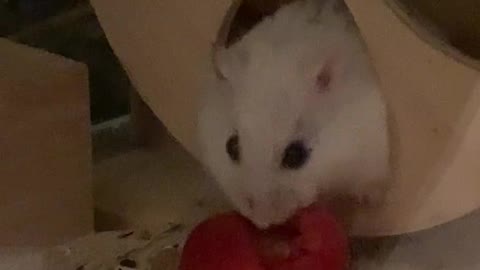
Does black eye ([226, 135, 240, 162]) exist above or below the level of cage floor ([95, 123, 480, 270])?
above

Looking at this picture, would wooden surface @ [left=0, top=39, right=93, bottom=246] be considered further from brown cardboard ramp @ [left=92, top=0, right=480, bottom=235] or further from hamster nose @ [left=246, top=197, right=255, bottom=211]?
hamster nose @ [left=246, top=197, right=255, bottom=211]

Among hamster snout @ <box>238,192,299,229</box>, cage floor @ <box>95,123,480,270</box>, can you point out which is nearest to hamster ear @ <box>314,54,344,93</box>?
hamster snout @ <box>238,192,299,229</box>

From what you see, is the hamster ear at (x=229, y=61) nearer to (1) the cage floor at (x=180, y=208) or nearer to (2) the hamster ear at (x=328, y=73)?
(2) the hamster ear at (x=328, y=73)

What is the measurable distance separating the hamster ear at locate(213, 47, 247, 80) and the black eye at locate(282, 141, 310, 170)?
90 millimetres

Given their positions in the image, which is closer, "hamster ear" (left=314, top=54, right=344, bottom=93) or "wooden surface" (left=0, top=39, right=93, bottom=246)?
"hamster ear" (left=314, top=54, right=344, bottom=93)

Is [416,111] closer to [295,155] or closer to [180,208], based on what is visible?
[295,155]

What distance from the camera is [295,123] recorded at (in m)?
0.87

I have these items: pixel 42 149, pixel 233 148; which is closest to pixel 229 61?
pixel 233 148

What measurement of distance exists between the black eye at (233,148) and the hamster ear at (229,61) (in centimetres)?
6

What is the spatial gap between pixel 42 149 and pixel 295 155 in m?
0.32

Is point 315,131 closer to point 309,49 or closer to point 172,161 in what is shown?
point 309,49

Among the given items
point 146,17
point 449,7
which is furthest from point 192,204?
point 449,7

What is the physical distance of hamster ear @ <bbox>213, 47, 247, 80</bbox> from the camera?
90 centimetres

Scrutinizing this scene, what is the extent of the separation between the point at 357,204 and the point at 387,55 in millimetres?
149
